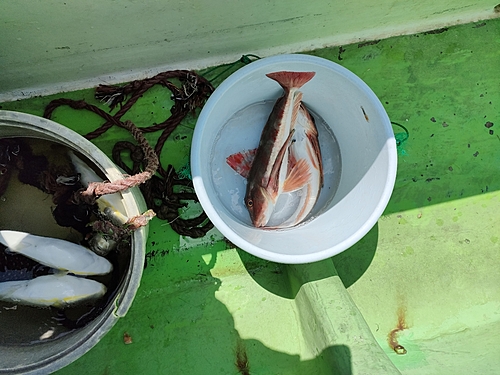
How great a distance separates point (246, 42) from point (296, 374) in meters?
1.37

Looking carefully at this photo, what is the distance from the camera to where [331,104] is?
5.53ft

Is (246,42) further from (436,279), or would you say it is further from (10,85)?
(436,279)

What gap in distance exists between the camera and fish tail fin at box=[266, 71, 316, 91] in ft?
4.87

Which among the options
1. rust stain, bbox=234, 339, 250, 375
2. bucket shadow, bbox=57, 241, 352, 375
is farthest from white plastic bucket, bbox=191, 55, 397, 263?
rust stain, bbox=234, 339, 250, 375

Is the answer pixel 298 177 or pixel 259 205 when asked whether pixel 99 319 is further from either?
pixel 298 177

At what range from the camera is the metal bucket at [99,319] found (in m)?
1.16

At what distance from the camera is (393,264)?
6.06 feet

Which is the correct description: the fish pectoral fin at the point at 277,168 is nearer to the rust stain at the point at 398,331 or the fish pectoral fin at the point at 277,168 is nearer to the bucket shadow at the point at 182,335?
the bucket shadow at the point at 182,335

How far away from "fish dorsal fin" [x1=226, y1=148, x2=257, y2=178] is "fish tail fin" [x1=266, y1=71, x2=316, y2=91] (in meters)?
0.38

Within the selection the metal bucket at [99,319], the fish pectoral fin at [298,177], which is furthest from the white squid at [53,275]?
the fish pectoral fin at [298,177]

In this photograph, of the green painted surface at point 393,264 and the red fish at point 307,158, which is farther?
the red fish at point 307,158

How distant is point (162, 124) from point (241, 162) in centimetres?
38

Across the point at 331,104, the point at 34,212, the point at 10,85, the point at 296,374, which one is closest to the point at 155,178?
the point at 34,212

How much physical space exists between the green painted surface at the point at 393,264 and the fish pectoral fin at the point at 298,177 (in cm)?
37
